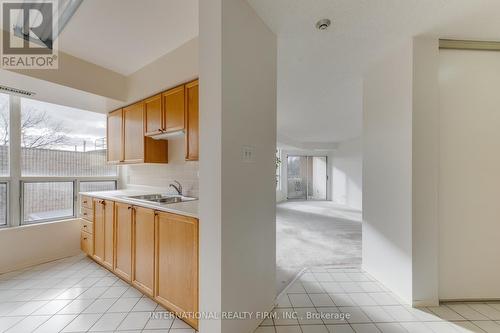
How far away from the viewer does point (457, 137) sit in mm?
1873

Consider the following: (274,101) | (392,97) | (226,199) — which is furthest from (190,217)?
(392,97)

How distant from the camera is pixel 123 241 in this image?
84.7 inches

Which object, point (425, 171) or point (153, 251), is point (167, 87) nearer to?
point (153, 251)

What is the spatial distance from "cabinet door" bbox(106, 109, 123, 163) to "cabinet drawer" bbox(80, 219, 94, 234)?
3.05ft

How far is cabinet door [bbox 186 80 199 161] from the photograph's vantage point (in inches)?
82.8

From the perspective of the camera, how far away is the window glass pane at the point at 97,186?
10.4 ft

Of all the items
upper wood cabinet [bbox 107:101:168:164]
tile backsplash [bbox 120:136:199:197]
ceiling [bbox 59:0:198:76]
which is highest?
ceiling [bbox 59:0:198:76]

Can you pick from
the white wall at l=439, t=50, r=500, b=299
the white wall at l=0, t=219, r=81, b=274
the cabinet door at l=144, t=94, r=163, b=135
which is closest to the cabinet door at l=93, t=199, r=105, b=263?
the white wall at l=0, t=219, r=81, b=274

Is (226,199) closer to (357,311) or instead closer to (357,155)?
(357,311)

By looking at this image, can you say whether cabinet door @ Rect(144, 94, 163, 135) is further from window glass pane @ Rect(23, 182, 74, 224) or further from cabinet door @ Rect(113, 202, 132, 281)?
window glass pane @ Rect(23, 182, 74, 224)

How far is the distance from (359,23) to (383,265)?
2.33 metres

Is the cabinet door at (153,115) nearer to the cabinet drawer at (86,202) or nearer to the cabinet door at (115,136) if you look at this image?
the cabinet door at (115,136)

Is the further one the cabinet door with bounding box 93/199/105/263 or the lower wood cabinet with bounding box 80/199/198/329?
the cabinet door with bounding box 93/199/105/263

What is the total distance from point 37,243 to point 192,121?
2.67 meters
